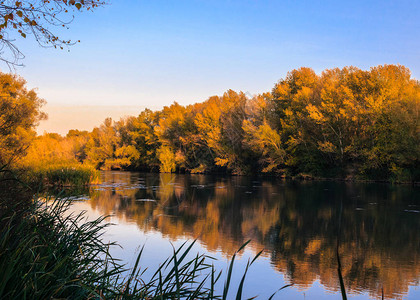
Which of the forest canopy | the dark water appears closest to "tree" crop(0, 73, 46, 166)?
the forest canopy

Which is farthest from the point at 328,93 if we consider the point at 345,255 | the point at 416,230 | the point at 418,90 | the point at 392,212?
the point at 345,255

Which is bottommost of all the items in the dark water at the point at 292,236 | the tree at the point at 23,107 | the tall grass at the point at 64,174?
the dark water at the point at 292,236

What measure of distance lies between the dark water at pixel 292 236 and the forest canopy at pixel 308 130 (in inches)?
528

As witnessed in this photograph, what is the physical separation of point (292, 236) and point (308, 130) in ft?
103

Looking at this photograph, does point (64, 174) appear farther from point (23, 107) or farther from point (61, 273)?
point (61, 273)

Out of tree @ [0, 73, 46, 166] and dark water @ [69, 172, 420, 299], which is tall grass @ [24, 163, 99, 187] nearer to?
tree @ [0, 73, 46, 166]

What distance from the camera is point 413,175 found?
111ft

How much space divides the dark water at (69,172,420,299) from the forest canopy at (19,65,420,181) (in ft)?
44.0

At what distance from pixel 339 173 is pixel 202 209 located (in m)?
25.3

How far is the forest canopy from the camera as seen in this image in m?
34.8

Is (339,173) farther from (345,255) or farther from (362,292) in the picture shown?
(362,292)

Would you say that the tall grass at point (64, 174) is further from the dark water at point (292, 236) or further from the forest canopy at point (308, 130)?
the dark water at point (292, 236)

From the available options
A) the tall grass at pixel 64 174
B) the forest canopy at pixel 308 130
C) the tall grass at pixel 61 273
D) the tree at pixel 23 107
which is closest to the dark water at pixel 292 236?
the tall grass at pixel 61 273

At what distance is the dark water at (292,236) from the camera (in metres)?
8.04
